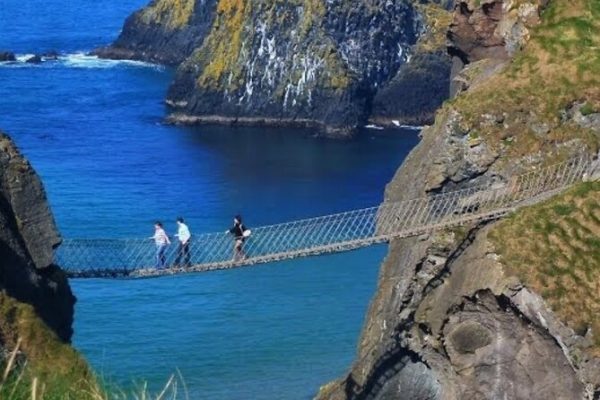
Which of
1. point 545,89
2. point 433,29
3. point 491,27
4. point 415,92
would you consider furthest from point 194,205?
point 545,89

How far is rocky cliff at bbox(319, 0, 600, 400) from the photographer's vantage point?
20.4 metres

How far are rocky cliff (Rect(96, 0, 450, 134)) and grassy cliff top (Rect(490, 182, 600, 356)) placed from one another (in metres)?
40.7

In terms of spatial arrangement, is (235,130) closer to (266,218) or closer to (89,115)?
(89,115)

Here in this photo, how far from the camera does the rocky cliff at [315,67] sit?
64.0 m

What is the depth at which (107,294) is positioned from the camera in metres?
36.5

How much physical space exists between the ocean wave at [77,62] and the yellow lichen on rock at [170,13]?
293cm

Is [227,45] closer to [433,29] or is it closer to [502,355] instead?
[433,29]

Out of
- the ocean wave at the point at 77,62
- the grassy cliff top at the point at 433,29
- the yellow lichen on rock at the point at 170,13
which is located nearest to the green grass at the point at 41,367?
Result: the grassy cliff top at the point at 433,29

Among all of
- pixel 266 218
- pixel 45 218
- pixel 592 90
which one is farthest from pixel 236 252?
pixel 266 218

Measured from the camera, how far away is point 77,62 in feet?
258

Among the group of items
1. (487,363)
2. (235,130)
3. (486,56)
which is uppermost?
(486,56)

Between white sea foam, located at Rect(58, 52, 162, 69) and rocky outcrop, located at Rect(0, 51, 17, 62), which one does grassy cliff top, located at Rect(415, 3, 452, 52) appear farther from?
rocky outcrop, located at Rect(0, 51, 17, 62)

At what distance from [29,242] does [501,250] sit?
281 inches

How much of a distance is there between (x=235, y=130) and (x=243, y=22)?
6315 mm
